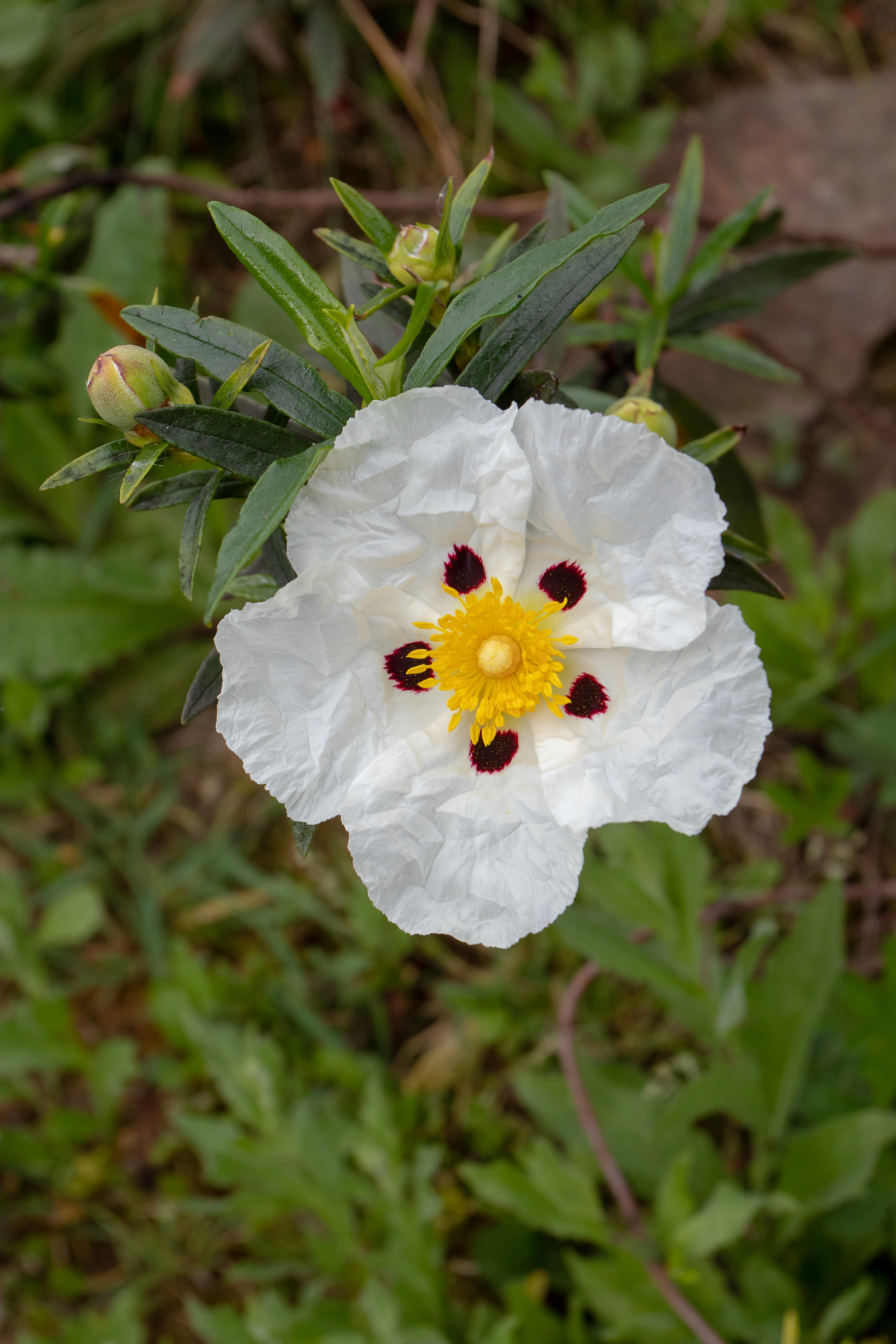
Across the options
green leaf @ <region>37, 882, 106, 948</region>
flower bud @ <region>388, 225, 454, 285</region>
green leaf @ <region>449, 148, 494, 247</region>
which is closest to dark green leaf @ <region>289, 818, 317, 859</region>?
flower bud @ <region>388, 225, 454, 285</region>

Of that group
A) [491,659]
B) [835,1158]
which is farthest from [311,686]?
[835,1158]

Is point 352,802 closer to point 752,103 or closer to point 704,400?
point 704,400

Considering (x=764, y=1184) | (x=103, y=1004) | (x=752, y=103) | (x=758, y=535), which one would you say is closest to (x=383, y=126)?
(x=752, y=103)

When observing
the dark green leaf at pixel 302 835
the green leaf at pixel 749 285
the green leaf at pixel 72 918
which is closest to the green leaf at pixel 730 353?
the green leaf at pixel 749 285

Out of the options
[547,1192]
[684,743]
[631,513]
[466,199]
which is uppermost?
[466,199]

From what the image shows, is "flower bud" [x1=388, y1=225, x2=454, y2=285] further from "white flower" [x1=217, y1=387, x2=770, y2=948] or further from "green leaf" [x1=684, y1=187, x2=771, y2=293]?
"green leaf" [x1=684, y1=187, x2=771, y2=293]

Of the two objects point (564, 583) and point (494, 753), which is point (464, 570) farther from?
point (494, 753)

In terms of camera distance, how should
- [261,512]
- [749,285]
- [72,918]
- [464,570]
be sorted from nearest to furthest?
[261,512] → [464,570] → [749,285] → [72,918]
